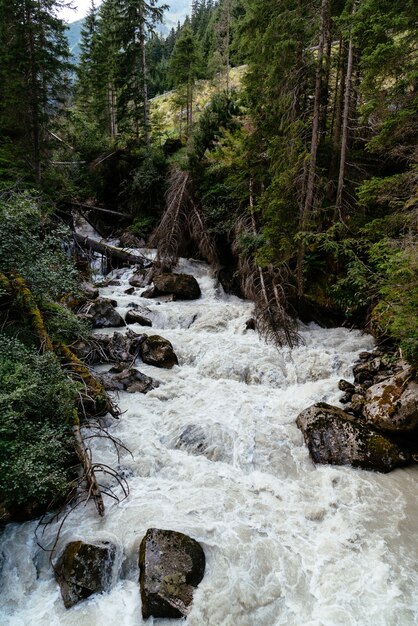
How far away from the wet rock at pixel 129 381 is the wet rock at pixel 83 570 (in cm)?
443

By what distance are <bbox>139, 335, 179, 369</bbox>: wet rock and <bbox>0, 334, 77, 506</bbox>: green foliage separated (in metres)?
3.86

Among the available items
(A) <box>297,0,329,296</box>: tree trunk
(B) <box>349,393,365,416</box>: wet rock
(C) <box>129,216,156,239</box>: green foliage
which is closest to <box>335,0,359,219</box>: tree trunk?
(A) <box>297,0,329,296</box>: tree trunk

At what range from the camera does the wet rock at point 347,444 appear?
22.6 ft

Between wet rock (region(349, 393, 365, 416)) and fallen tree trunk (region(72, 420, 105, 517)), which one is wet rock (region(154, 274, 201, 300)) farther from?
fallen tree trunk (region(72, 420, 105, 517))

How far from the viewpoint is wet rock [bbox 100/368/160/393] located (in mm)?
9195

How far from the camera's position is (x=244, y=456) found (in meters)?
7.15

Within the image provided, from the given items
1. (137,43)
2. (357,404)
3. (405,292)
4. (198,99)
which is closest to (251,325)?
(357,404)

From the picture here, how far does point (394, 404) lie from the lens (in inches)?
300

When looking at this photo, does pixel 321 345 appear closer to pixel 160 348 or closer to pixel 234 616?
pixel 160 348

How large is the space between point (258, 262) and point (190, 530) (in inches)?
331

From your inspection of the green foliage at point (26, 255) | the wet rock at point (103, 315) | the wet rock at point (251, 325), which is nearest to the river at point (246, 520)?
the wet rock at point (251, 325)

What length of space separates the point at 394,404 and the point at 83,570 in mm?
6433

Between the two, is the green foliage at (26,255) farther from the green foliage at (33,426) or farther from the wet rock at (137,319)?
the wet rock at (137,319)

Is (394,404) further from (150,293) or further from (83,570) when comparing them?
(150,293)
